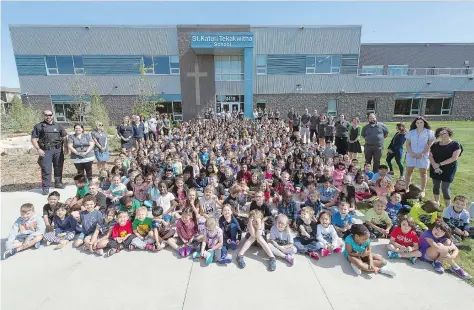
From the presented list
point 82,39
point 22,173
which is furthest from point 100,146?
point 82,39

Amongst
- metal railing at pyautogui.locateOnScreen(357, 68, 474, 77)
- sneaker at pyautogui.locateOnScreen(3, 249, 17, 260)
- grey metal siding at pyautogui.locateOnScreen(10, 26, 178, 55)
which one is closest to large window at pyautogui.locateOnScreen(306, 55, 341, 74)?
metal railing at pyautogui.locateOnScreen(357, 68, 474, 77)

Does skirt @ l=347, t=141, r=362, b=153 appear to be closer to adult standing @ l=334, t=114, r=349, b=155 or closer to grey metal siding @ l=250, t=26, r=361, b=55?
adult standing @ l=334, t=114, r=349, b=155

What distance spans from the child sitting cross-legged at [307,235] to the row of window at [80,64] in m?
19.3

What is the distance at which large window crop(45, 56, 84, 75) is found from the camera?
2011cm

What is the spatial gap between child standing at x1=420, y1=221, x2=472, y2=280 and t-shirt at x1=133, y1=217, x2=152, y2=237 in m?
4.47

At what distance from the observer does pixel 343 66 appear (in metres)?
21.3

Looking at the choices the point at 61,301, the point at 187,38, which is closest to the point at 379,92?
the point at 187,38

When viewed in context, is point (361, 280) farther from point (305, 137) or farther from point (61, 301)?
point (305, 137)

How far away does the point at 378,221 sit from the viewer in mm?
4465

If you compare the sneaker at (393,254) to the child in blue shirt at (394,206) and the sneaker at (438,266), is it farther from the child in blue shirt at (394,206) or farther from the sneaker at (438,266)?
the child in blue shirt at (394,206)

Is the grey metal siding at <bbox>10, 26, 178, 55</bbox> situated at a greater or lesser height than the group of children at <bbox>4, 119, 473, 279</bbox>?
greater

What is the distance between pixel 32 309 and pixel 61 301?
289 mm

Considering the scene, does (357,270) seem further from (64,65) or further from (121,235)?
(64,65)

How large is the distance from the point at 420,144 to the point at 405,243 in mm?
2764
